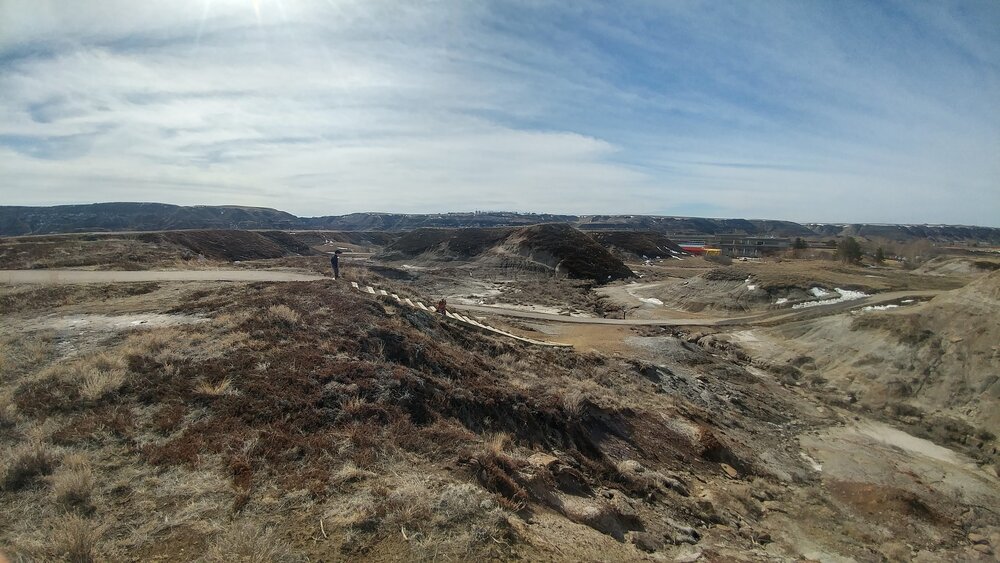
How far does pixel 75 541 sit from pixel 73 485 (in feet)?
5.02

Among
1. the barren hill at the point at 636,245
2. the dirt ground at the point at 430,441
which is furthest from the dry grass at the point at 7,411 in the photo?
the barren hill at the point at 636,245

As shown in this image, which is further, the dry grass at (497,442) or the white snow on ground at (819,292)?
the white snow on ground at (819,292)

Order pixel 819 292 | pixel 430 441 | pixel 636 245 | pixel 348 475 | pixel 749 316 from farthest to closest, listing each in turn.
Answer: pixel 636 245 → pixel 819 292 → pixel 749 316 → pixel 430 441 → pixel 348 475

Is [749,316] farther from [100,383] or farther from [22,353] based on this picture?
[22,353]

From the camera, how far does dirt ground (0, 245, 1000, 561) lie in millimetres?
6121

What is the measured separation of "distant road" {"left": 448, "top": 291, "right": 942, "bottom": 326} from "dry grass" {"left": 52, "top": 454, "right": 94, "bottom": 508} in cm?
2714

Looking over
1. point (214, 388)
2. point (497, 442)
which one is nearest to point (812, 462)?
point (497, 442)

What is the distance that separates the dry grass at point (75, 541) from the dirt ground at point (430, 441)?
0.07ft

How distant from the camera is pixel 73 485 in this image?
6078 millimetres

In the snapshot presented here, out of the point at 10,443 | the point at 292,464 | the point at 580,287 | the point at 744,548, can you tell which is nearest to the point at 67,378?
A: the point at 10,443

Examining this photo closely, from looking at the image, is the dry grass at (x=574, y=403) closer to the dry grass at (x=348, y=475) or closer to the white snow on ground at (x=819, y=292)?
the dry grass at (x=348, y=475)

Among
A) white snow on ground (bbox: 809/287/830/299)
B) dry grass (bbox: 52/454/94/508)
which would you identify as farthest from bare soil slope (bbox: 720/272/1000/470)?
dry grass (bbox: 52/454/94/508)

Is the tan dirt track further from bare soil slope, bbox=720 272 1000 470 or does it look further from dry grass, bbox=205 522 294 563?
dry grass, bbox=205 522 294 563

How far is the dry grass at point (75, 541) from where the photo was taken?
494 cm
